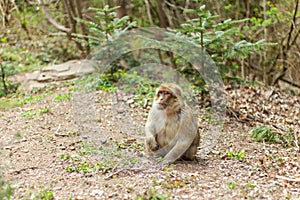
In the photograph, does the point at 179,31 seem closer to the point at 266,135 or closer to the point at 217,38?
the point at 217,38

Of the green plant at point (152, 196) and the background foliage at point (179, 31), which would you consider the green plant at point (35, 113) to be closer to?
the background foliage at point (179, 31)

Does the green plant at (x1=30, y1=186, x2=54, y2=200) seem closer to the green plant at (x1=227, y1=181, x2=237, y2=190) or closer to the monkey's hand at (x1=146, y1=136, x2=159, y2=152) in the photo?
the monkey's hand at (x1=146, y1=136, x2=159, y2=152)

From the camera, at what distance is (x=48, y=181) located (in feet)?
17.5

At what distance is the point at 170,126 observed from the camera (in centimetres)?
595

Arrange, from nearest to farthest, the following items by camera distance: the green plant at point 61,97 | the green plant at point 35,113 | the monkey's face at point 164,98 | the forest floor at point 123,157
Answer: the forest floor at point 123,157 → the monkey's face at point 164,98 → the green plant at point 35,113 → the green plant at point 61,97

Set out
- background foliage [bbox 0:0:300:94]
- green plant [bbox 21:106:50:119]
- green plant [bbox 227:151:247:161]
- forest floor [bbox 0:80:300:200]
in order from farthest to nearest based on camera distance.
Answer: background foliage [bbox 0:0:300:94], green plant [bbox 21:106:50:119], green plant [bbox 227:151:247:161], forest floor [bbox 0:80:300:200]

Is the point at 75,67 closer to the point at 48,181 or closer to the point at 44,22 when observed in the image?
the point at 44,22

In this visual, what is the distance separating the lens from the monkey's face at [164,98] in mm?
5781

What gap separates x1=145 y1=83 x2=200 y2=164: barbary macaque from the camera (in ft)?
19.2

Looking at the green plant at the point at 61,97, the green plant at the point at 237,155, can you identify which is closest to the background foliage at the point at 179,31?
the green plant at the point at 61,97

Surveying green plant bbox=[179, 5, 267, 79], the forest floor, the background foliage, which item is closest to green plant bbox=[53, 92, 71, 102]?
the forest floor

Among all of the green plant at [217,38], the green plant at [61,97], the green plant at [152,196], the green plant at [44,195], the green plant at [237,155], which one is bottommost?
the green plant at [237,155]

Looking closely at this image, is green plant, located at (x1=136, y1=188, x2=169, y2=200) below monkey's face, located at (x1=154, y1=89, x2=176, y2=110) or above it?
below

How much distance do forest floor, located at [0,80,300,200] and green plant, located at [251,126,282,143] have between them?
3.1 inches
